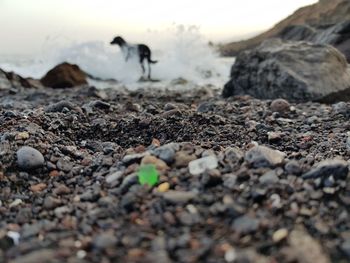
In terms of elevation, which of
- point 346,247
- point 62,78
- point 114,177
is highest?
point 114,177

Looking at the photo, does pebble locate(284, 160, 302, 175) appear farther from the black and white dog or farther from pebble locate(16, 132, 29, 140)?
the black and white dog

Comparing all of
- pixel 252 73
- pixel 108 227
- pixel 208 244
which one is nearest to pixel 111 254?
pixel 108 227

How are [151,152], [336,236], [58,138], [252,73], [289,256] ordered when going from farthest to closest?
[252,73] → [58,138] → [151,152] → [336,236] → [289,256]

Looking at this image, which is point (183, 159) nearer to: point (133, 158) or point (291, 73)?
point (133, 158)

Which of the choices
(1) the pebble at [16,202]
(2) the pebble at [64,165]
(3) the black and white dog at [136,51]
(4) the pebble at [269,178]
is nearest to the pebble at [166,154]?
(4) the pebble at [269,178]

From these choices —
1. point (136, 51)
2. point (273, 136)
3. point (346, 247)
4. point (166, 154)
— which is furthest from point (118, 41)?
point (346, 247)

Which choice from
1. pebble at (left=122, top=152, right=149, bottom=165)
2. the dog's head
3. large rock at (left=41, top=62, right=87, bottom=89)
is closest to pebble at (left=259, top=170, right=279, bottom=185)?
pebble at (left=122, top=152, right=149, bottom=165)

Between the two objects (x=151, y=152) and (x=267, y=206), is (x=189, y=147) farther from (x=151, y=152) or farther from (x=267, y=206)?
(x=267, y=206)
